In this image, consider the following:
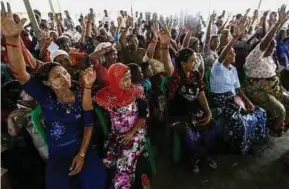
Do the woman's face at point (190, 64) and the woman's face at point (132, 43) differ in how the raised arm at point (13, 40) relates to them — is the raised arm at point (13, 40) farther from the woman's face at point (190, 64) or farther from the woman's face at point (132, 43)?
the woman's face at point (132, 43)

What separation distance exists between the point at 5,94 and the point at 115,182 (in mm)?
1121

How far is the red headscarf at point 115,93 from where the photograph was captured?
6.72 feet

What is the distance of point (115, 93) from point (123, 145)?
42cm

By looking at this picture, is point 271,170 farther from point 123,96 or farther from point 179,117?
point 123,96

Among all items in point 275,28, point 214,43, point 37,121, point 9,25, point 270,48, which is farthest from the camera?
point 214,43

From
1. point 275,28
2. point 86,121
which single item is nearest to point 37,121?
point 86,121

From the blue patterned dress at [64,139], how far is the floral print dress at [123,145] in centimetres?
15

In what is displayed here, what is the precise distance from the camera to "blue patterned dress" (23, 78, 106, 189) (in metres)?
1.78

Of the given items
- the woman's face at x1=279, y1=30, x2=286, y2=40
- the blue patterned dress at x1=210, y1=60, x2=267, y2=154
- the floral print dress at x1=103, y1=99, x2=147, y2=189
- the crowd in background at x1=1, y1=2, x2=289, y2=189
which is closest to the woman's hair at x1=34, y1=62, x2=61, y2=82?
the crowd in background at x1=1, y1=2, x2=289, y2=189

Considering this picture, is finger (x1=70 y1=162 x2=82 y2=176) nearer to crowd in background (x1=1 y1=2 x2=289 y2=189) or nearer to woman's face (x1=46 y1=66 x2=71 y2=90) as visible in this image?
crowd in background (x1=1 y1=2 x2=289 y2=189)

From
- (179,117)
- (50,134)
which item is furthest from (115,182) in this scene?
(179,117)

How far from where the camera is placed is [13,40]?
1.62 metres

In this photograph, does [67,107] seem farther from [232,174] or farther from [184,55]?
[232,174]

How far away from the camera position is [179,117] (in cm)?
261
